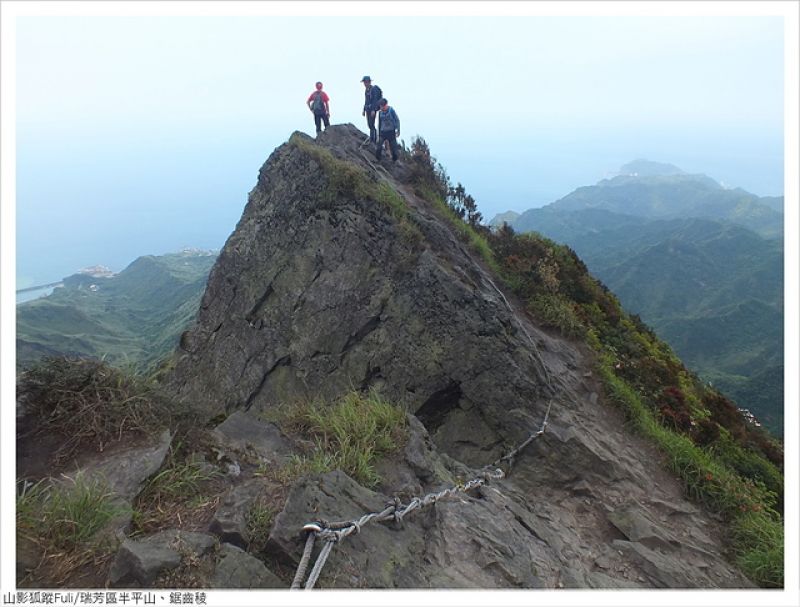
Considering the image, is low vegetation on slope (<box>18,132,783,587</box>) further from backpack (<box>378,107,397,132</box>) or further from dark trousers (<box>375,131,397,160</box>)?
backpack (<box>378,107,397,132</box>)

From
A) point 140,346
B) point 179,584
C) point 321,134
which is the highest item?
point 321,134

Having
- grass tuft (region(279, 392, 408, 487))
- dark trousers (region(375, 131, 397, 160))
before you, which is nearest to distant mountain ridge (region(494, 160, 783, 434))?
dark trousers (region(375, 131, 397, 160))

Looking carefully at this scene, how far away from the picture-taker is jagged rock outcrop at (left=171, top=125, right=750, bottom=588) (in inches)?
168

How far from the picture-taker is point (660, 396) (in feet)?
35.0

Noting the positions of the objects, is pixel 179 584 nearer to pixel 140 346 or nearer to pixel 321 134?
pixel 321 134

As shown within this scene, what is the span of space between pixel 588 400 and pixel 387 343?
178 inches

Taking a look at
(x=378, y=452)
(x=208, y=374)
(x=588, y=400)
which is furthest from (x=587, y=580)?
(x=208, y=374)

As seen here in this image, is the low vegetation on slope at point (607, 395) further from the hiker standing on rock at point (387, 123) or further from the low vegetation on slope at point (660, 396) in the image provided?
the hiker standing on rock at point (387, 123)

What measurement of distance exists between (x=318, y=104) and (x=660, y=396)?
45.4 ft

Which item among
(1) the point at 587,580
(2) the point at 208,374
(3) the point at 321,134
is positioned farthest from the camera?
(3) the point at 321,134

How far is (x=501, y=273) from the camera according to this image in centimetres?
1353

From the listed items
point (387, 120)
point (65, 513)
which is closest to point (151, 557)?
point (65, 513)

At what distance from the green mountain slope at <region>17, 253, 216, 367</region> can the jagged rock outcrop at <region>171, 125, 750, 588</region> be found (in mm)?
29789

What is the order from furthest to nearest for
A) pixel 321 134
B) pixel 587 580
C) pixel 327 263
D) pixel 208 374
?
pixel 321 134, pixel 208 374, pixel 327 263, pixel 587 580
